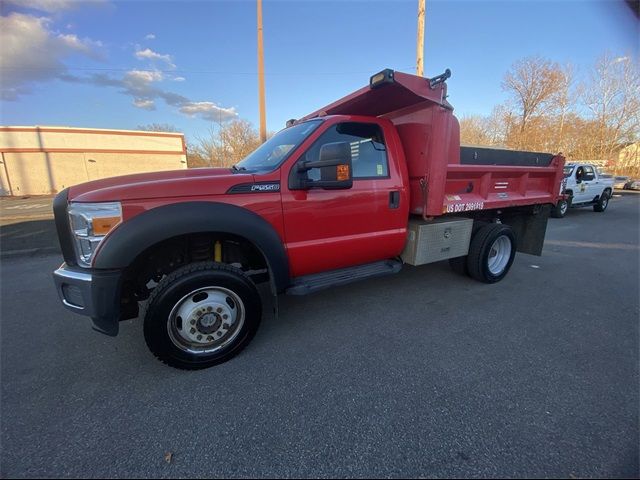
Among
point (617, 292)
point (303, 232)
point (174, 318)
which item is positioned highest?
point (303, 232)

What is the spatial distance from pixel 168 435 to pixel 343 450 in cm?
110

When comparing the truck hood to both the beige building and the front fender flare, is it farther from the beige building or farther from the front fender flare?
the beige building

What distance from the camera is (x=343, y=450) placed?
185 centimetres

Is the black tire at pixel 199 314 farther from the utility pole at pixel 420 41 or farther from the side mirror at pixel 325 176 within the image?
the utility pole at pixel 420 41

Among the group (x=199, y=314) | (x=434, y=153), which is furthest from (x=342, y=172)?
(x=199, y=314)

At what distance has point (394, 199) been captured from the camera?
3459mm

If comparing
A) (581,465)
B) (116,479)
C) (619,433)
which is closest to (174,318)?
(116,479)

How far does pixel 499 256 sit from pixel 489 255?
0.35 metres

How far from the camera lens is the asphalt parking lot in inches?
70.5

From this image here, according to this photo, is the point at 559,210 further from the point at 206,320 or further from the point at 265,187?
the point at 206,320

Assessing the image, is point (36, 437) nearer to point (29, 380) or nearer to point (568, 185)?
point (29, 380)

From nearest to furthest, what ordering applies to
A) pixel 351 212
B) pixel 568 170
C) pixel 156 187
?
pixel 156 187
pixel 351 212
pixel 568 170

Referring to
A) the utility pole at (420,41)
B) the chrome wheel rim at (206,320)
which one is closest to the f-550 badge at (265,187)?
the chrome wheel rim at (206,320)

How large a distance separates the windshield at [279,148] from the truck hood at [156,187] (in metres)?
0.44
